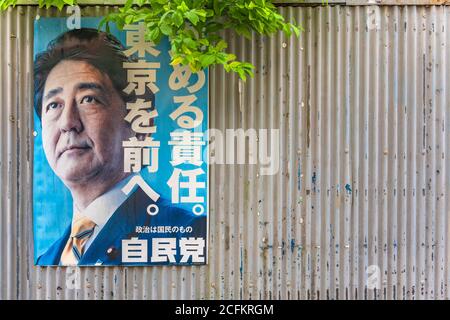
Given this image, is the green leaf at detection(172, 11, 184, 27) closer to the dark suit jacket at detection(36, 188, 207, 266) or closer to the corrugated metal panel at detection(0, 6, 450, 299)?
the corrugated metal panel at detection(0, 6, 450, 299)

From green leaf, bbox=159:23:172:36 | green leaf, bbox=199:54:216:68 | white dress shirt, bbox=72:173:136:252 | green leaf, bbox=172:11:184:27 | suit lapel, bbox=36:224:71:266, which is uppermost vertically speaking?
green leaf, bbox=172:11:184:27

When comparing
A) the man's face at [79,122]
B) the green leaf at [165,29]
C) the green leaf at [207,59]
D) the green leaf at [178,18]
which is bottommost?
the man's face at [79,122]

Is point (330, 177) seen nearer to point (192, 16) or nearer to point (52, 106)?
point (192, 16)

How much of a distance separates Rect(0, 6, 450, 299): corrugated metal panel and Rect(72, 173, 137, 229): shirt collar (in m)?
0.53

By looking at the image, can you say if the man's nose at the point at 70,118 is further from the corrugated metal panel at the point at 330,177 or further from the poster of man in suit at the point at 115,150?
the corrugated metal panel at the point at 330,177

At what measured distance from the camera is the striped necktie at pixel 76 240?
482 cm

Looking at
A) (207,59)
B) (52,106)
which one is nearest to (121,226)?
(52,106)

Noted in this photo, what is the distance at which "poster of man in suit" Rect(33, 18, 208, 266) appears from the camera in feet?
15.8

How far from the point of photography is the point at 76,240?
482 cm

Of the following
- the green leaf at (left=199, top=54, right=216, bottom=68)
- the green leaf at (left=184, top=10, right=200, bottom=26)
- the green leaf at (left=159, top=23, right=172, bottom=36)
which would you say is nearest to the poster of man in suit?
the green leaf at (left=199, top=54, right=216, bottom=68)

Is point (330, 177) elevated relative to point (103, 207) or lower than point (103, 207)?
elevated

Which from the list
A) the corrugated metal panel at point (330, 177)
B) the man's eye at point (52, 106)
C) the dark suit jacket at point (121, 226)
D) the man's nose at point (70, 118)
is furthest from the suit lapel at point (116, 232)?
the man's eye at point (52, 106)

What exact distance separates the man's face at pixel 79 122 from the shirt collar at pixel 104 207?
0.20m

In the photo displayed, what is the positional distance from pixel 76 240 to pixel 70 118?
1.23 m
